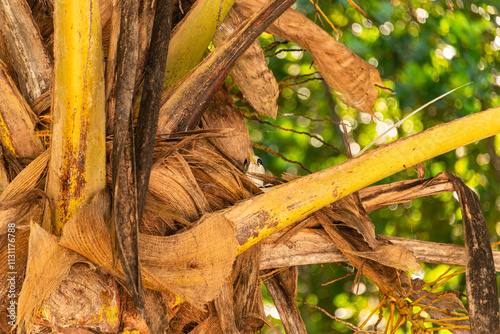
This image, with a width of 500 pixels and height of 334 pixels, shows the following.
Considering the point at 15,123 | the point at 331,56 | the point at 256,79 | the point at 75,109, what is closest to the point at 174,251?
the point at 75,109

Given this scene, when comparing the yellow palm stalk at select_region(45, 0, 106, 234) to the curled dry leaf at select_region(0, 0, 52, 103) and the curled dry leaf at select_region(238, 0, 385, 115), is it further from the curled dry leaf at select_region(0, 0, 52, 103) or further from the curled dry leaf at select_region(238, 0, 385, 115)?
the curled dry leaf at select_region(238, 0, 385, 115)

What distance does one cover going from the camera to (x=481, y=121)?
98cm

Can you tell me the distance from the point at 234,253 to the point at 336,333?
1856 millimetres

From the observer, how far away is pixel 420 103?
2.44 meters

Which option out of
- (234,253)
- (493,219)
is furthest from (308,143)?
(234,253)

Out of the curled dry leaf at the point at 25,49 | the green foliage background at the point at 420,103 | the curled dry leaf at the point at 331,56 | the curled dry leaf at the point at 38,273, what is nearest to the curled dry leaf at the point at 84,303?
the curled dry leaf at the point at 38,273

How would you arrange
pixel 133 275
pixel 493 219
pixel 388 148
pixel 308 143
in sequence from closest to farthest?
pixel 133 275 → pixel 388 148 → pixel 493 219 → pixel 308 143

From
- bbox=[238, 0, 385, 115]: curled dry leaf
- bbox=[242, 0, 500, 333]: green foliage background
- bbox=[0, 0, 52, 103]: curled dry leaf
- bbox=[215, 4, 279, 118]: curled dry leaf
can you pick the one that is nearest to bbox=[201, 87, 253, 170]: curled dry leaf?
bbox=[215, 4, 279, 118]: curled dry leaf

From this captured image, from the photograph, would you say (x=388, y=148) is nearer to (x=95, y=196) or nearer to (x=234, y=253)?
(x=234, y=253)

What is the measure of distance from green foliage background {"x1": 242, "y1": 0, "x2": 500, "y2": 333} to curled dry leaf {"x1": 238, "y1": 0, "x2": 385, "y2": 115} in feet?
3.37

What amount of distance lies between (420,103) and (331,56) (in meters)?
1.30

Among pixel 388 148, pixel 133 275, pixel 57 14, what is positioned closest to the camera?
pixel 133 275

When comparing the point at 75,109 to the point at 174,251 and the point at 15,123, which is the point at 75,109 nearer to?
the point at 15,123

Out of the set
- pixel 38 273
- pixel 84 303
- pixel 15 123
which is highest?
pixel 15 123
